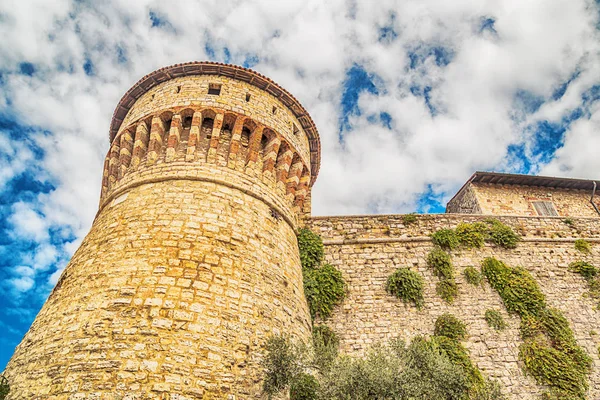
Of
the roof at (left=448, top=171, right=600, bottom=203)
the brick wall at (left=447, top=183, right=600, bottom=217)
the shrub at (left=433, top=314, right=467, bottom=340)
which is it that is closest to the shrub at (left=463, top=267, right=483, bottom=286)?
the shrub at (left=433, top=314, right=467, bottom=340)

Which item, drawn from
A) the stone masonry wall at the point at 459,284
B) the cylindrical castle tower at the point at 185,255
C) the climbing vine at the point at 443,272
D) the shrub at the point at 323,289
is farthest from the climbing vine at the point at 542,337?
the cylindrical castle tower at the point at 185,255

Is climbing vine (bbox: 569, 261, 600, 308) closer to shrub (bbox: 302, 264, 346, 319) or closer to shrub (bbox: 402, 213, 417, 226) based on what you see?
shrub (bbox: 402, 213, 417, 226)

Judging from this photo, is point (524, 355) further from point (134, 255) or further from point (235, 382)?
point (134, 255)

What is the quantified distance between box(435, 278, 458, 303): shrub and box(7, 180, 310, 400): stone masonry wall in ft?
13.4

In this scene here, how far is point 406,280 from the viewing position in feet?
32.0

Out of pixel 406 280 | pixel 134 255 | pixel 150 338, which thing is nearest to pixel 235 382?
pixel 150 338

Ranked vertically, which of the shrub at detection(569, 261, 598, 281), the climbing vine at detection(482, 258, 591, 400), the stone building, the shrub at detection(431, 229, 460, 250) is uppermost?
the stone building

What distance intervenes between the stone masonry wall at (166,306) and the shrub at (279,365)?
0.68ft

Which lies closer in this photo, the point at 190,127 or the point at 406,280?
the point at 190,127

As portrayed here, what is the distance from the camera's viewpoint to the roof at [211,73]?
399 inches

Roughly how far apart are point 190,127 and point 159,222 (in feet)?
9.77

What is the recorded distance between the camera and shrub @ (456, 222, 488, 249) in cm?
1096

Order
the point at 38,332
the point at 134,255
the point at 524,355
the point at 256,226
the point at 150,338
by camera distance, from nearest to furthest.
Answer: the point at 150,338
the point at 38,332
the point at 134,255
the point at 256,226
the point at 524,355

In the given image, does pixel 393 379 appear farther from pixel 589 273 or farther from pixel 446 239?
pixel 589 273
